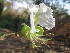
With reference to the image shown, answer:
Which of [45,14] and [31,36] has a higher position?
[45,14]

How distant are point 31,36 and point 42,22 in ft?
0.67

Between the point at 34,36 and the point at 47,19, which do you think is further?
the point at 34,36

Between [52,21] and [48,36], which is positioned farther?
[48,36]

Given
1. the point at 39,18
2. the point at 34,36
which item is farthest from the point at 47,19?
the point at 34,36

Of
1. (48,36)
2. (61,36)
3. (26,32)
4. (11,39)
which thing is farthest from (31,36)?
(61,36)

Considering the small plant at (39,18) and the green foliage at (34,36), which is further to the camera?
the green foliage at (34,36)

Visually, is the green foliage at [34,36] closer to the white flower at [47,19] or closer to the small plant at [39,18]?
the small plant at [39,18]

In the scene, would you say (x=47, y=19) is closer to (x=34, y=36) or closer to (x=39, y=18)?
(x=39, y=18)

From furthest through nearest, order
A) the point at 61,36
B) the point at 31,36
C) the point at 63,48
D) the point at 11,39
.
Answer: the point at 61,36, the point at 63,48, the point at 11,39, the point at 31,36

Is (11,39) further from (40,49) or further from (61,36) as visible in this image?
(61,36)

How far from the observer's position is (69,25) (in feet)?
7.26

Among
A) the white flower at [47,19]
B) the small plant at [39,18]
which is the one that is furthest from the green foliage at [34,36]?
the white flower at [47,19]

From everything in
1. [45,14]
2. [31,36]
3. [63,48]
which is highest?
[45,14]

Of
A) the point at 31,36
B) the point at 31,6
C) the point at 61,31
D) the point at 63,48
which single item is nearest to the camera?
the point at 31,6
